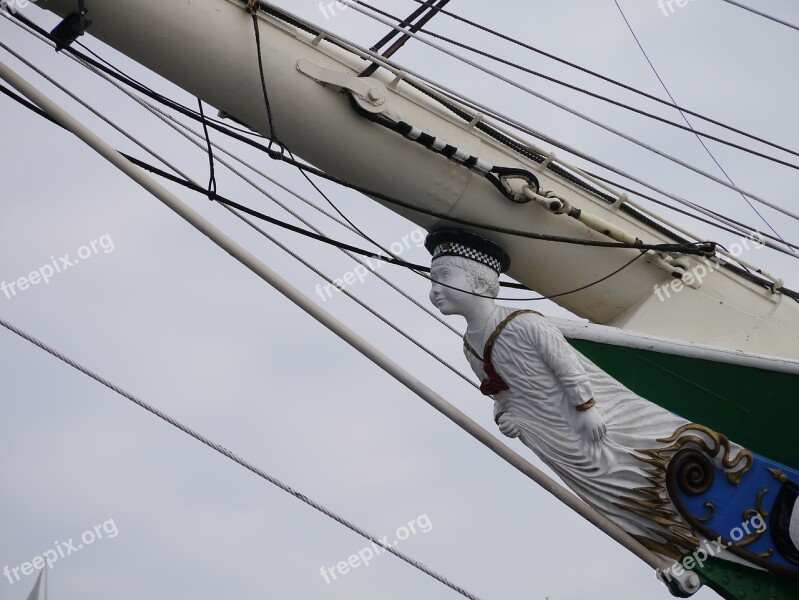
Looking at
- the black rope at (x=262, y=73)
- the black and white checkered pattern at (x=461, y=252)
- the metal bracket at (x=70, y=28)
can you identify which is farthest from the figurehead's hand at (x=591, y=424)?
the metal bracket at (x=70, y=28)

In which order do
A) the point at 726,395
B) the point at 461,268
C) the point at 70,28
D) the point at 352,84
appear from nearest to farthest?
the point at 70,28
the point at 352,84
the point at 461,268
the point at 726,395

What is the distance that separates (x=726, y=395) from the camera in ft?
18.9

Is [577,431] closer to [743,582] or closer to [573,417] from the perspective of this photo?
[573,417]

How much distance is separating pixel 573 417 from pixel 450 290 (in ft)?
2.51

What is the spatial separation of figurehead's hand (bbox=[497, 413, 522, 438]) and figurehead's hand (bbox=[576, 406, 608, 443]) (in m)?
0.27

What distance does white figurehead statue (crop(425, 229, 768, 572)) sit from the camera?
559cm

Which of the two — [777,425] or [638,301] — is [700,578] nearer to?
[777,425]

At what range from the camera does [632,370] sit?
5.73m

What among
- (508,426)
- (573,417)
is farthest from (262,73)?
(573,417)

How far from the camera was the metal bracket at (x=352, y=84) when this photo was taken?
5.50 metres

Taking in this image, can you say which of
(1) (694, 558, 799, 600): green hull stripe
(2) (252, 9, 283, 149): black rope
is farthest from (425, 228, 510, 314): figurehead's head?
(1) (694, 558, 799, 600): green hull stripe

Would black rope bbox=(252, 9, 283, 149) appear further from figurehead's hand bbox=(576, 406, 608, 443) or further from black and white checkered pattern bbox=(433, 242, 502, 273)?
figurehead's hand bbox=(576, 406, 608, 443)

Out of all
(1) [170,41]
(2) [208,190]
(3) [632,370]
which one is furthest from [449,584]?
(1) [170,41]

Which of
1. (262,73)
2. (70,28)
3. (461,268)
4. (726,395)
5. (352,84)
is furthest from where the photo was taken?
(726,395)
